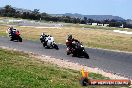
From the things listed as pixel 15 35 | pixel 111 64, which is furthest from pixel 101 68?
pixel 15 35

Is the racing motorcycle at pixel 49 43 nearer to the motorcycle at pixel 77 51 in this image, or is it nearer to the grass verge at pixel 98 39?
the motorcycle at pixel 77 51

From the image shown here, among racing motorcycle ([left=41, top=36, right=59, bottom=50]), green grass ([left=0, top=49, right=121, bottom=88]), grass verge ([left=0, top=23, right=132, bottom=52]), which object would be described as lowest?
grass verge ([left=0, top=23, right=132, bottom=52])

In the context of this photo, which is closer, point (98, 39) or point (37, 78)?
point (37, 78)

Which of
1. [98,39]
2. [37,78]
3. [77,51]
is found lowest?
[98,39]

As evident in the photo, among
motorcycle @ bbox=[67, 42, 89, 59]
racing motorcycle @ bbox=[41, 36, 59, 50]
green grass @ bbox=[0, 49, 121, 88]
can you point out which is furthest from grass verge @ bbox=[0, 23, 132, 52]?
green grass @ bbox=[0, 49, 121, 88]

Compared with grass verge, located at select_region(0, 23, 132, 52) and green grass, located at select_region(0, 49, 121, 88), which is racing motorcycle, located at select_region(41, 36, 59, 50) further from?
green grass, located at select_region(0, 49, 121, 88)

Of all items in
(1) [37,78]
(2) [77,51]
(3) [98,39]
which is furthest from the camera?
(3) [98,39]

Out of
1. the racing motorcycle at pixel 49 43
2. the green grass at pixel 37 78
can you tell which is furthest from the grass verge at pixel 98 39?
the green grass at pixel 37 78

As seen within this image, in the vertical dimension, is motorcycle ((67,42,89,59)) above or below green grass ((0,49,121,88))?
below

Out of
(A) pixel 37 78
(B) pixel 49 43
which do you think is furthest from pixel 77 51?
(A) pixel 37 78

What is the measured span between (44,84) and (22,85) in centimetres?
97

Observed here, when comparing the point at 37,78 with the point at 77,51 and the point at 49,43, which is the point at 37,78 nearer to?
the point at 77,51

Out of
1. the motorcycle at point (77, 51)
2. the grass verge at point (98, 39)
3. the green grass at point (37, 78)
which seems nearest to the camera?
the green grass at point (37, 78)

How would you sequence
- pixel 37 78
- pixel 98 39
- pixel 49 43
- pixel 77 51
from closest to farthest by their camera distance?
pixel 37 78 → pixel 77 51 → pixel 49 43 → pixel 98 39
